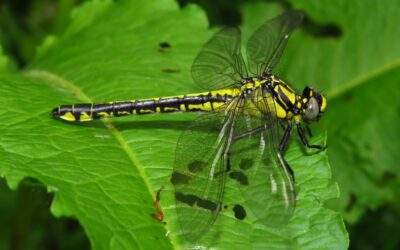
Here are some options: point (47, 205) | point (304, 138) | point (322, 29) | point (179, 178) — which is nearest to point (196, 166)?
point (179, 178)

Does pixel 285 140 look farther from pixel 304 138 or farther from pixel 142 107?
pixel 142 107

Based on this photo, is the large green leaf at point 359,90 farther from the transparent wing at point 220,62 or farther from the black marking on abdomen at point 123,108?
the black marking on abdomen at point 123,108

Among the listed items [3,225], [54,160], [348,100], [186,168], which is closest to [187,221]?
[186,168]

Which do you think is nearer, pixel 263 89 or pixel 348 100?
pixel 263 89

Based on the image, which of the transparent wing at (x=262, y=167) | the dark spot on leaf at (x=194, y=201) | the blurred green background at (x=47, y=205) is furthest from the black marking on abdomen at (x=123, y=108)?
the blurred green background at (x=47, y=205)

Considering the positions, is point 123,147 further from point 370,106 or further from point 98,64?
point 370,106

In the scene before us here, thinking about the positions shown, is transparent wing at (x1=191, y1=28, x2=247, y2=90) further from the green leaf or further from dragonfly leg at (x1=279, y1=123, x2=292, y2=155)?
dragonfly leg at (x1=279, y1=123, x2=292, y2=155)

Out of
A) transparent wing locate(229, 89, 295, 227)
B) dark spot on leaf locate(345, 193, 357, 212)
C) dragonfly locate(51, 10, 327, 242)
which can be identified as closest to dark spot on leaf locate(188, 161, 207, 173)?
dragonfly locate(51, 10, 327, 242)

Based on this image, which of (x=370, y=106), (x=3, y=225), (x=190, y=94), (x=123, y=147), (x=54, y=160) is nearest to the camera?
(x=54, y=160)
